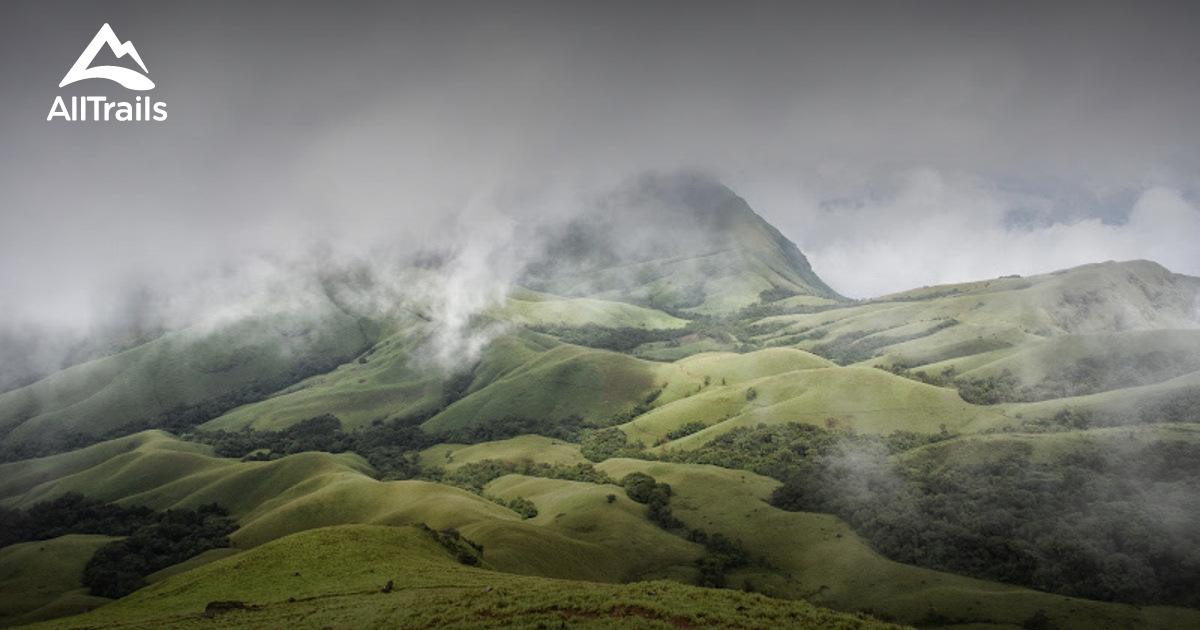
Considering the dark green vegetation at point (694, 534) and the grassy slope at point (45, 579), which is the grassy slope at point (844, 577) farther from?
the grassy slope at point (45, 579)

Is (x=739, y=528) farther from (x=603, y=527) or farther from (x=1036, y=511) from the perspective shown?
(x=1036, y=511)

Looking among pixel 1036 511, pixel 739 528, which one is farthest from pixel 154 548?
pixel 1036 511

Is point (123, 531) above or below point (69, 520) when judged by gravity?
below

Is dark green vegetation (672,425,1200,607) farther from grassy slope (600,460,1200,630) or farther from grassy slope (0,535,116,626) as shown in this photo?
grassy slope (0,535,116,626)

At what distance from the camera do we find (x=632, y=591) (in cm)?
4141

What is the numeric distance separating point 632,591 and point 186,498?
183m

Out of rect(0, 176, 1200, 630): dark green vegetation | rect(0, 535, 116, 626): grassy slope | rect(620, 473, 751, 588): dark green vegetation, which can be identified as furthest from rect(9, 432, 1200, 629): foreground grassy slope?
rect(0, 535, 116, 626): grassy slope

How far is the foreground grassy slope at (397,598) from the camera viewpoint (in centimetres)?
3672

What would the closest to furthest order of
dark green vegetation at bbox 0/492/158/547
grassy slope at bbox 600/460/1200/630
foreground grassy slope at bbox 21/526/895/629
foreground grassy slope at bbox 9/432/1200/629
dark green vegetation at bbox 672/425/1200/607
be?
foreground grassy slope at bbox 21/526/895/629 → grassy slope at bbox 600/460/1200/630 → foreground grassy slope at bbox 9/432/1200/629 → dark green vegetation at bbox 672/425/1200/607 → dark green vegetation at bbox 0/492/158/547

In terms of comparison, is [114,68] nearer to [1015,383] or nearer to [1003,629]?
[1003,629]

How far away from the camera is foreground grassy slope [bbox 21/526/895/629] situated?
3672 cm

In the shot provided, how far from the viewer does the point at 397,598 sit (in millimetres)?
45562

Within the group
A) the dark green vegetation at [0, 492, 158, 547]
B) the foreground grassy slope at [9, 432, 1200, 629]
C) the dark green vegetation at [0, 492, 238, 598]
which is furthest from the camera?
the dark green vegetation at [0, 492, 158, 547]

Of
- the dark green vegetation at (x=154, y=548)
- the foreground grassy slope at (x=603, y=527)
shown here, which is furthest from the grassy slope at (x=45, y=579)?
the foreground grassy slope at (x=603, y=527)
